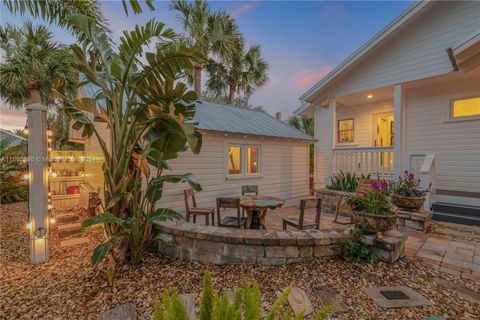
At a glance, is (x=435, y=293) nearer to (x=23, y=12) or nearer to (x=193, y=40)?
(x=23, y=12)

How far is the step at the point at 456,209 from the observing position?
5430 mm

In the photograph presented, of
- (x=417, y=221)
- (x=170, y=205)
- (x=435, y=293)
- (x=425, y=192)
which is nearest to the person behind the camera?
(x=435, y=293)

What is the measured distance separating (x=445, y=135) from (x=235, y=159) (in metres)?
6.60

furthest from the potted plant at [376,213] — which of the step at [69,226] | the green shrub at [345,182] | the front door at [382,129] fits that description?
the step at [69,226]

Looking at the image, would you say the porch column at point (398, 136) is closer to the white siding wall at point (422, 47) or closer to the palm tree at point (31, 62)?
the white siding wall at point (422, 47)

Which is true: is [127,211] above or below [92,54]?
below

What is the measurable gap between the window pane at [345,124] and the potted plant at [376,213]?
6534mm

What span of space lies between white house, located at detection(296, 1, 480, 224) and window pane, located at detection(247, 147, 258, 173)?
2.71 m

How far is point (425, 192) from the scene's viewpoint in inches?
213

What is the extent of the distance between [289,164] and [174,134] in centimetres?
613

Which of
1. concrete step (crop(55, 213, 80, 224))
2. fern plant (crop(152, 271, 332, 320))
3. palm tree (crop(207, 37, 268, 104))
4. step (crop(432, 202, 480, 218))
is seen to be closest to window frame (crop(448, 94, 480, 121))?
step (crop(432, 202, 480, 218))

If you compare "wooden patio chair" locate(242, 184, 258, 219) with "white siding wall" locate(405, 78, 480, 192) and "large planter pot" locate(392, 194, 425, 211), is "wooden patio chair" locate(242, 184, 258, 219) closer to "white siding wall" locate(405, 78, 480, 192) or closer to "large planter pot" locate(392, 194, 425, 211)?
"large planter pot" locate(392, 194, 425, 211)

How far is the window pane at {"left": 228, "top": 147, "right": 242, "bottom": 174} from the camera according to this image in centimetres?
740

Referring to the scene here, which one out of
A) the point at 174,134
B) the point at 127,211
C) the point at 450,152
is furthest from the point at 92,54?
the point at 450,152
